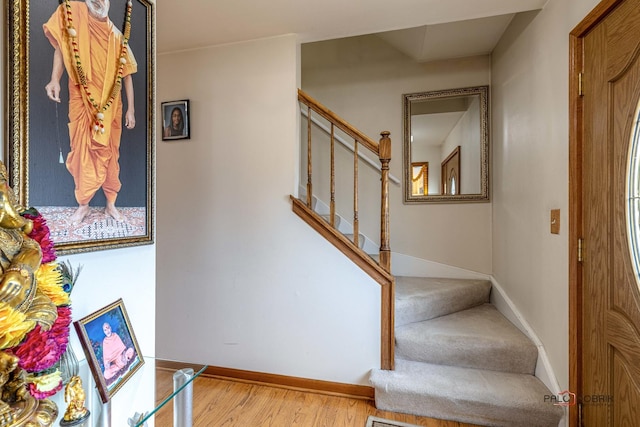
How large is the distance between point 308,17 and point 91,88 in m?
1.41

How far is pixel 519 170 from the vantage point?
2.01 meters

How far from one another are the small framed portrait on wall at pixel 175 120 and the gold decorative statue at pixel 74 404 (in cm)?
188

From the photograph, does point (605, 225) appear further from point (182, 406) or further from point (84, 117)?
point (84, 117)

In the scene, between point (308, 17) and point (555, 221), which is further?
point (308, 17)

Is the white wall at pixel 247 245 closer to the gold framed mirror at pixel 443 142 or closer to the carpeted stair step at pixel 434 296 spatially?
the carpeted stair step at pixel 434 296

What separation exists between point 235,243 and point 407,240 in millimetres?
1653

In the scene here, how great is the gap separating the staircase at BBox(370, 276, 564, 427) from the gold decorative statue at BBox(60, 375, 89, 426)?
5.00ft

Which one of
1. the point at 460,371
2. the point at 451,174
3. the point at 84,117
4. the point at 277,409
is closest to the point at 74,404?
the point at 84,117

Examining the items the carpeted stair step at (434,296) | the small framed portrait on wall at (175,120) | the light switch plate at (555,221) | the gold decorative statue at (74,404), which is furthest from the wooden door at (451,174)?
the gold decorative statue at (74,404)

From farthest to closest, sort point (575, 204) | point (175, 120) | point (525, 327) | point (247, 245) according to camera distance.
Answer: point (175, 120), point (247, 245), point (525, 327), point (575, 204)

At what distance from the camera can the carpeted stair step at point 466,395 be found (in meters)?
1.54

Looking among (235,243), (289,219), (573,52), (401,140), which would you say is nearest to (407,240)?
(401,140)

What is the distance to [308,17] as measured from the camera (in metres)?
1.82

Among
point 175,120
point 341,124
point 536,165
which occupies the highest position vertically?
point 175,120
